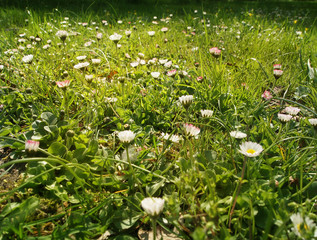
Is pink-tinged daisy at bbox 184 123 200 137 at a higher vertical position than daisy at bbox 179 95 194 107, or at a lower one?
lower

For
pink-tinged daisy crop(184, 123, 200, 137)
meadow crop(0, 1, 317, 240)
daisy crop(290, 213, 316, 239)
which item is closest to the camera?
daisy crop(290, 213, 316, 239)

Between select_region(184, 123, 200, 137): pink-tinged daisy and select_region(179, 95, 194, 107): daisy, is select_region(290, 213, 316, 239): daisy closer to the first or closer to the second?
Result: select_region(184, 123, 200, 137): pink-tinged daisy

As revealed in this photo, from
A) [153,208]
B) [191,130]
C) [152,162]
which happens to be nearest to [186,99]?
[191,130]

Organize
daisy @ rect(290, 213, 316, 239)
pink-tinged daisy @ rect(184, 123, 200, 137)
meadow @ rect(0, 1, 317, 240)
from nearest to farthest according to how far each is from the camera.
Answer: daisy @ rect(290, 213, 316, 239) → meadow @ rect(0, 1, 317, 240) → pink-tinged daisy @ rect(184, 123, 200, 137)

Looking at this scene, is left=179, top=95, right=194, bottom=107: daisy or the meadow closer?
the meadow

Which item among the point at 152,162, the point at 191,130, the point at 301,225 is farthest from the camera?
the point at 152,162

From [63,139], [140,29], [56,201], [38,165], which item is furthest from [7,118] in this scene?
[140,29]

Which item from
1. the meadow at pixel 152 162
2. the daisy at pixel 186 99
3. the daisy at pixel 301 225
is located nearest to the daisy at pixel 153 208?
the meadow at pixel 152 162

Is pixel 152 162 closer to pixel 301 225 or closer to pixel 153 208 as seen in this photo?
pixel 153 208

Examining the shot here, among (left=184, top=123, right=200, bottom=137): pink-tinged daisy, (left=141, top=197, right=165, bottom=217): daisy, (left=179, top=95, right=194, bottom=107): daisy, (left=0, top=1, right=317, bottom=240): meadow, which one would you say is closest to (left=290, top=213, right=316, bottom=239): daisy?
(left=0, top=1, right=317, bottom=240): meadow

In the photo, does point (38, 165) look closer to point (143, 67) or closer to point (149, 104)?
point (149, 104)

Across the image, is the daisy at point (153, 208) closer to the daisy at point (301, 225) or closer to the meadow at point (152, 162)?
the meadow at point (152, 162)

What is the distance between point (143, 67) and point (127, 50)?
1.50 ft

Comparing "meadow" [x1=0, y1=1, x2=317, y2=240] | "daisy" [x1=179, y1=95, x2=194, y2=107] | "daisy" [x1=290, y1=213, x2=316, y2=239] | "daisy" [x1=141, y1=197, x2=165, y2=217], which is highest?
"daisy" [x1=179, y1=95, x2=194, y2=107]
